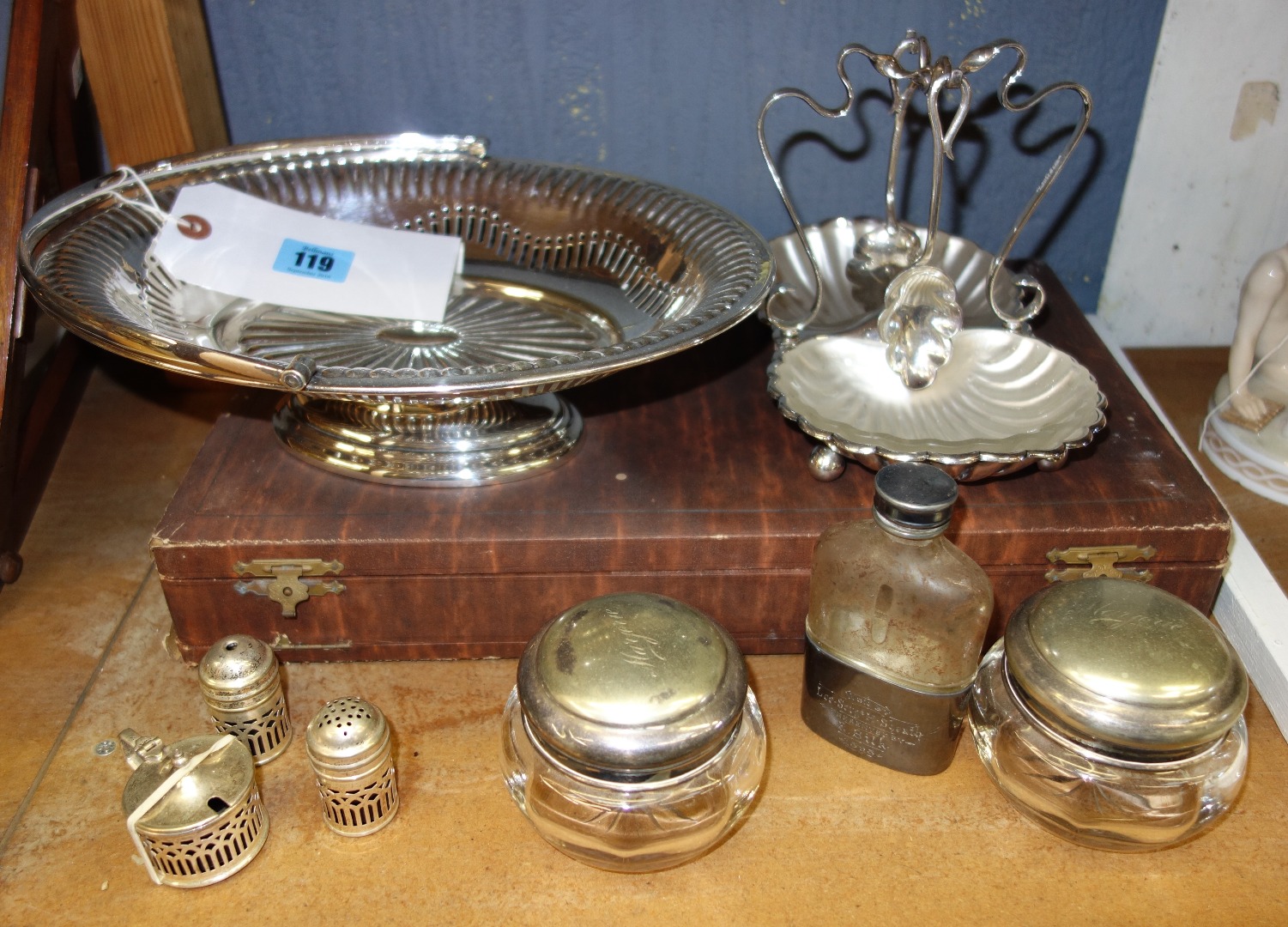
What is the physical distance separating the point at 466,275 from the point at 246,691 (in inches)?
14.9

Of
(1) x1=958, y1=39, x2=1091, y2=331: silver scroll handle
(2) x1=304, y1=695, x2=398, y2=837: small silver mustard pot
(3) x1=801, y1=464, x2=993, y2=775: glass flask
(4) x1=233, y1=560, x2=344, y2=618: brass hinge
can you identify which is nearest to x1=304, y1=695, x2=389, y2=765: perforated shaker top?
(2) x1=304, y1=695, x2=398, y2=837: small silver mustard pot

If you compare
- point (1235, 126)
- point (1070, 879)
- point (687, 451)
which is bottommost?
point (1070, 879)

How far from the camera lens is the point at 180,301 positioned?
76 centimetres

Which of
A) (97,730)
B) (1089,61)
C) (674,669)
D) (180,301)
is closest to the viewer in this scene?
(674,669)

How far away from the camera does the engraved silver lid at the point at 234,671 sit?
1.94 ft

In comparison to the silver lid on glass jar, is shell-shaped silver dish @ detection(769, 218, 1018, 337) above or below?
above

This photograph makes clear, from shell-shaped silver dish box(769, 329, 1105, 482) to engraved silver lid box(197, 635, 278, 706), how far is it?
0.34 metres

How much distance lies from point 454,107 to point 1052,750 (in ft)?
2.20

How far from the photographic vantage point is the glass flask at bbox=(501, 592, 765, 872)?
19.7 inches

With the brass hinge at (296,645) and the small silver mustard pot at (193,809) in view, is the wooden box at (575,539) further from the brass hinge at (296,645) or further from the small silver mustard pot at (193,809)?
the small silver mustard pot at (193,809)

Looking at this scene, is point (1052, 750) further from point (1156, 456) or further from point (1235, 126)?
point (1235, 126)

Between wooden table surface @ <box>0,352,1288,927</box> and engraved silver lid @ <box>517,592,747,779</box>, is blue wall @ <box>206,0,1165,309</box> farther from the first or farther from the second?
engraved silver lid @ <box>517,592,747,779</box>

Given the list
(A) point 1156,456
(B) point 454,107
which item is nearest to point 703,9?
(B) point 454,107

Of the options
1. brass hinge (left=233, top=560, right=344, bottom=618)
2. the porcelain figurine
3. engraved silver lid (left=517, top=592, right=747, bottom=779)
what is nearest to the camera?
engraved silver lid (left=517, top=592, right=747, bottom=779)
